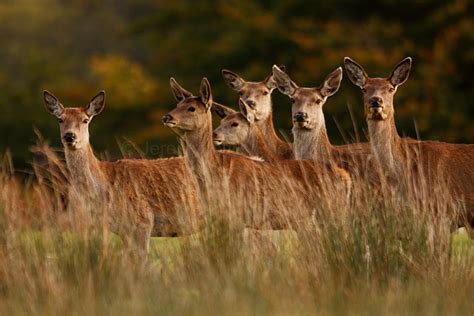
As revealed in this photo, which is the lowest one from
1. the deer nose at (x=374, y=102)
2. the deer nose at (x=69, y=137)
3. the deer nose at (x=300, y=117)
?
the deer nose at (x=69, y=137)

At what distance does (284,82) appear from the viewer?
13.4 meters

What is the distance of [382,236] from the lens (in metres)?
9.16

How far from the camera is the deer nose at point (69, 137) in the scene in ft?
36.8

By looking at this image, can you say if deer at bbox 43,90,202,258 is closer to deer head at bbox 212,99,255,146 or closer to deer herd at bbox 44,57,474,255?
deer herd at bbox 44,57,474,255

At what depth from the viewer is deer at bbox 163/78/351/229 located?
10.3 m

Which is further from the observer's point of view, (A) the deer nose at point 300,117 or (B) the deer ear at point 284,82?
(B) the deer ear at point 284,82

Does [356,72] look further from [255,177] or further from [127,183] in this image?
[127,183]

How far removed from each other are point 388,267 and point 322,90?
4.16m

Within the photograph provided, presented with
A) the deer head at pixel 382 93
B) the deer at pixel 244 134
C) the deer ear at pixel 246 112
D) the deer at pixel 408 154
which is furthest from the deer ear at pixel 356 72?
the deer ear at pixel 246 112

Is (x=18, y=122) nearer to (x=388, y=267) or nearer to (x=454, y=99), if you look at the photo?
(x=454, y=99)

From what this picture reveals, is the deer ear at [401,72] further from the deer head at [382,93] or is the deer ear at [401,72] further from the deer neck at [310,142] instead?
the deer neck at [310,142]

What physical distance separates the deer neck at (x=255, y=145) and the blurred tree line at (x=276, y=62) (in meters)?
9.06

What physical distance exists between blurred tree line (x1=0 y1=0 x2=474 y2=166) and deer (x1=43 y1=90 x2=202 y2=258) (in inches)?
460

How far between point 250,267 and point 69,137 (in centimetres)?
295
